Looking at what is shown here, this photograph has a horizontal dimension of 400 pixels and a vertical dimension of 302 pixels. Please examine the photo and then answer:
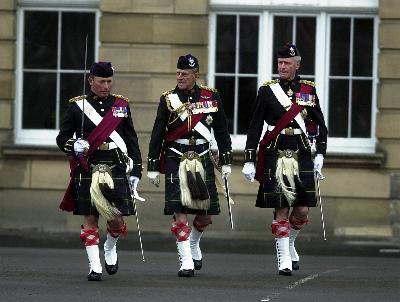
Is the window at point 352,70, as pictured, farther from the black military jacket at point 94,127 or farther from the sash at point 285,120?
the black military jacket at point 94,127

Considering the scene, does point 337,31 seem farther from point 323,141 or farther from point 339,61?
point 323,141

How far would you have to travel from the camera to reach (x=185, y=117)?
13906mm

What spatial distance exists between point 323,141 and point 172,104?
4.56 feet

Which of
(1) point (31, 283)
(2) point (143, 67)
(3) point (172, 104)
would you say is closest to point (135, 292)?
(1) point (31, 283)

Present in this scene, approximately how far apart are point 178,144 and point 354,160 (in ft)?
19.9

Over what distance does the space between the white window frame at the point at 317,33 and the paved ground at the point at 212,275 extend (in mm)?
1614

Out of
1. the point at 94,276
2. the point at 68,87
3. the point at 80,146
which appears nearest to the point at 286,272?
the point at 94,276

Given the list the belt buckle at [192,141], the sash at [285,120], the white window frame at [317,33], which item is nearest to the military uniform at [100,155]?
the belt buckle at [192,141]

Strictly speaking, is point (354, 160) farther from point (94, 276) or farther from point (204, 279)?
point (94, 276)

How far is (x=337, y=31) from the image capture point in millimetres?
20141

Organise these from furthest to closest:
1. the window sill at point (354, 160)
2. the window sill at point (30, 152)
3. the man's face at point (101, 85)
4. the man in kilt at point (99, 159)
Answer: the window sill at point (30, 152) → the window sill at point (354, 160) → the man's face at point (101, 85) → the man in kilt at point (99, 159)

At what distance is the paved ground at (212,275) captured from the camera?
487 inches

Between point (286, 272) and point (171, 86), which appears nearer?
point (286, 272)

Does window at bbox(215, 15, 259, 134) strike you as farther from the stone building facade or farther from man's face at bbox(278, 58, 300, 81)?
man's face at bbox(278, 58, 300, 81)
